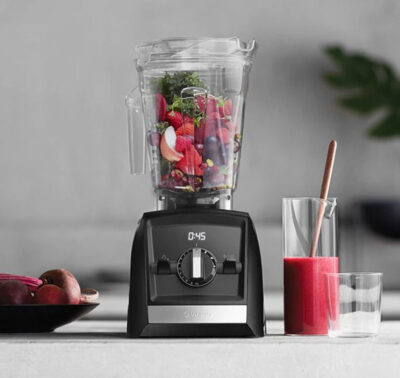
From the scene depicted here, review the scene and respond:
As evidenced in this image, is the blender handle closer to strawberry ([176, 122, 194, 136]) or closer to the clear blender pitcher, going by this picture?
the clear blender pitcher

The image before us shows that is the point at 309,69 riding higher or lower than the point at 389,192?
higher

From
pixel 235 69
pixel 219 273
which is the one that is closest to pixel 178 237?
pixel 219 273

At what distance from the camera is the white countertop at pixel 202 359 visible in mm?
1152

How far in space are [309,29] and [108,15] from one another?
495 mm

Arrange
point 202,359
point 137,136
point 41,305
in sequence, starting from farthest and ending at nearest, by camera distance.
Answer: point 137,136, point 41,305, point 202,359

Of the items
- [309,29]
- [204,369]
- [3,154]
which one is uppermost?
[309,29]

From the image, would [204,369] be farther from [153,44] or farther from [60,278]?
[153,44]

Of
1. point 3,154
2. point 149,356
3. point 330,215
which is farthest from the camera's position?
point 3,154

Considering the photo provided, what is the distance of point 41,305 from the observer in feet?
4.24

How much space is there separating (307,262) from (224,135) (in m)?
0.23

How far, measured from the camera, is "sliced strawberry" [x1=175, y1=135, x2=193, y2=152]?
1326 millimetres

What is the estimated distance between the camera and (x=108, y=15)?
7.11 feet

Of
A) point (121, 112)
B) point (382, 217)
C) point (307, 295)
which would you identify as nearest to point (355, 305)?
point (307, 295)

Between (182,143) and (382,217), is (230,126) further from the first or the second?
(382,217)
